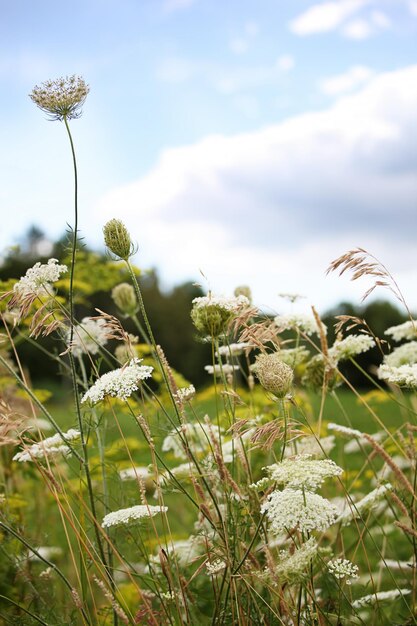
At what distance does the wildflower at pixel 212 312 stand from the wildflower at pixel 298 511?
0.87m

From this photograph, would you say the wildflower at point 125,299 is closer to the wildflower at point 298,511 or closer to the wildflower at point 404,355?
the wildflower at point 404,355

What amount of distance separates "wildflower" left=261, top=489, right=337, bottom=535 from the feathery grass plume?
3.59 ft

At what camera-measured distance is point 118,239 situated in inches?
104

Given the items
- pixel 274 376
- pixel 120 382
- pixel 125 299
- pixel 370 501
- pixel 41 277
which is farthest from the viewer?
pixel 125 299

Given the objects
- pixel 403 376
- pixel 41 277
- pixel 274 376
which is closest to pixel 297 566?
pixel 274 376

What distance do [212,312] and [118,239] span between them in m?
0.50

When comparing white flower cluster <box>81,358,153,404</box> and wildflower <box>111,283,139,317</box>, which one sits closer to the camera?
white flower cluster <box>81,358,153,404</box>

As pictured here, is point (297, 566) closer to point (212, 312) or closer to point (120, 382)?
point (120, 382)

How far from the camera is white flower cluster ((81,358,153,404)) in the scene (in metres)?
2.38

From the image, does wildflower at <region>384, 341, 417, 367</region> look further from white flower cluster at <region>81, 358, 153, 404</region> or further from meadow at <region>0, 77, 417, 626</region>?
white flower cluster at <region>81, 358, 153, 404</region>

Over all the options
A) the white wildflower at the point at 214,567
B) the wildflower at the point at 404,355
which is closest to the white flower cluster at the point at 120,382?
the white wildflower at the point at 214,567

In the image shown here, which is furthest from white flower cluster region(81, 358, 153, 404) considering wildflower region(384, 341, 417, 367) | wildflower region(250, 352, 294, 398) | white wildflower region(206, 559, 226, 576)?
wildflower region(384, 341, 417, 367)

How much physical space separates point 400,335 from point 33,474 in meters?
2.45

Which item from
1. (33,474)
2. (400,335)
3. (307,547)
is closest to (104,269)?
(33,474)
